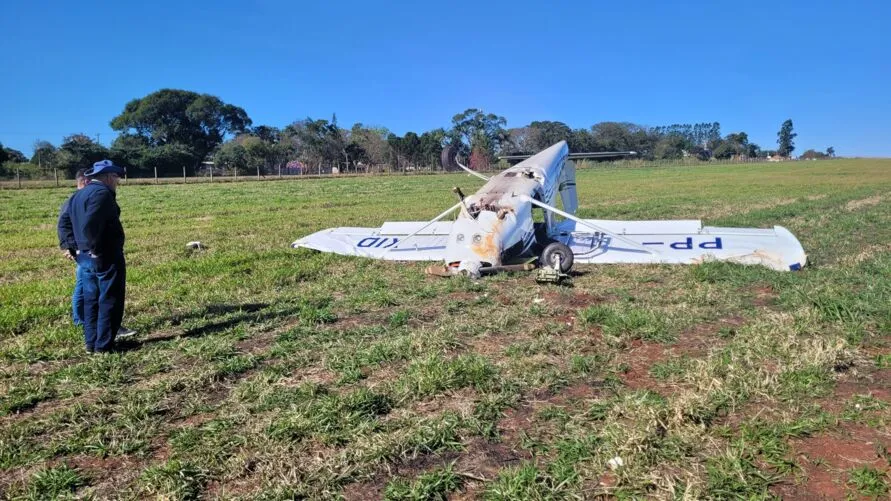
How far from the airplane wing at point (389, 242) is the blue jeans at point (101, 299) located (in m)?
5.59

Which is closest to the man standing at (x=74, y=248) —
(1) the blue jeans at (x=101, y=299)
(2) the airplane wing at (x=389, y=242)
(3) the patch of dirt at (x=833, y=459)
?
(1) the blue jeans at (x=101, y=299)

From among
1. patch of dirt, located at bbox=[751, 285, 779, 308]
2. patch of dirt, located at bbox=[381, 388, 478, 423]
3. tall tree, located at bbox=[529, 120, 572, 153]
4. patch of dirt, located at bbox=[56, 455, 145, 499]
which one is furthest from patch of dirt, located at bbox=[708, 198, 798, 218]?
tall tree, located at bbox=[529, 120, 572, 153]

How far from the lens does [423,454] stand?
3.51 metres

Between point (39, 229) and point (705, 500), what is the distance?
1868cm

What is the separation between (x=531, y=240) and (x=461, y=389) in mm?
5809

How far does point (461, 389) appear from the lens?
176 inches

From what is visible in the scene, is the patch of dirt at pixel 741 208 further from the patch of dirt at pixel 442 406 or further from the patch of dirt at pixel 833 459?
the patch of dirt at pixel 442 406

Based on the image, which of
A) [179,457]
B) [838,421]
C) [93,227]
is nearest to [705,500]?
[838,421]

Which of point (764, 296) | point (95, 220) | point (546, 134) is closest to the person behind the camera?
point (95, 220)

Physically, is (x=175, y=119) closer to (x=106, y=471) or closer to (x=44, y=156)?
(x=44, y=156)

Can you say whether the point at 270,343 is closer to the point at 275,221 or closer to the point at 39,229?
the point at 275,221

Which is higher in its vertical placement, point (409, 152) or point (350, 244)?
point (409, 152)

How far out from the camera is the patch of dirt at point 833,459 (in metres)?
3.00

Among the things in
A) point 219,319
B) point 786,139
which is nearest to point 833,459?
point 219,319
